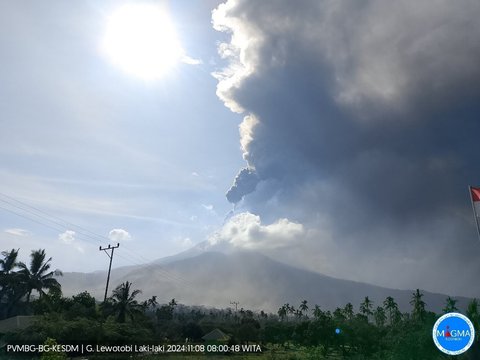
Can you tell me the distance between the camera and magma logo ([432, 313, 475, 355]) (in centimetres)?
1277

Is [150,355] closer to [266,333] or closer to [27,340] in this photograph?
[27,340]

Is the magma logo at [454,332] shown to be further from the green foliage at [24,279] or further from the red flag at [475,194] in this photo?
the green foliage at [24,279]

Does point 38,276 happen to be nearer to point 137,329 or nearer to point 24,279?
point 24,279

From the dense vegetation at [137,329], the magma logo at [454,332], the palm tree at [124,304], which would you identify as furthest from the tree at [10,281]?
the magma logo at [454,332]

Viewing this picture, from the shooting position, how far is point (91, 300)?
69062 millimetres

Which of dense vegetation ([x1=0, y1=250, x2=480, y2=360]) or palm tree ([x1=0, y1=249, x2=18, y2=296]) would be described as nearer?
dense vegetation ([x1=0, y1=250, x2=480, y2=360])

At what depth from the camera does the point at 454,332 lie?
42.2 feet

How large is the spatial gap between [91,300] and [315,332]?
42.1 m

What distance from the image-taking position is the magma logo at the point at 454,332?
12.8m

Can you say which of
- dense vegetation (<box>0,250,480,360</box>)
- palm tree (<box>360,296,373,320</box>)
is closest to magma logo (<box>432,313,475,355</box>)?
dense vegetation (<box>0,250,480,360</box>)

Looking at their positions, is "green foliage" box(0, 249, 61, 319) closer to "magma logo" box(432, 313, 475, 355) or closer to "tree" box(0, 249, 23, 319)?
"tree" box(0, 249, 23, 319)

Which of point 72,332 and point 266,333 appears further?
point 266,333

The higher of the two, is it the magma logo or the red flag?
the red flag

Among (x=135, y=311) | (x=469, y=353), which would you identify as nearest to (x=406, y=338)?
(x=469, y=353)
